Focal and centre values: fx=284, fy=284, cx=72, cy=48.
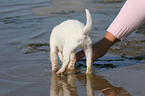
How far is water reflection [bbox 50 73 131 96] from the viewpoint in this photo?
3.67 metres

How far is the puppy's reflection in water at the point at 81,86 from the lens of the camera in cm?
368

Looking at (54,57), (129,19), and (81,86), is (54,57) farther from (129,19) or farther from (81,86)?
(129,19)

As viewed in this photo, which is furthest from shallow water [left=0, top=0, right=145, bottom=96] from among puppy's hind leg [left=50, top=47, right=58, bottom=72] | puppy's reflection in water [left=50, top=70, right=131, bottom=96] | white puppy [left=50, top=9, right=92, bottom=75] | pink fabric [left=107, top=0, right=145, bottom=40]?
pink fabric [left=107, top=0, right=145, bottom=40]

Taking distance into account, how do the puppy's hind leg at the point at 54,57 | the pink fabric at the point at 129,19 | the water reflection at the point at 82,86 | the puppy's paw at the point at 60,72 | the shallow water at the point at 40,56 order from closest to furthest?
the water reflection at the point at 82,86, the shallow water at the point at 40,56, the puppy's paw at the point at 60,72, the puppy's hind leg at the point at 54,57, the pink fabric at the point at 129,19

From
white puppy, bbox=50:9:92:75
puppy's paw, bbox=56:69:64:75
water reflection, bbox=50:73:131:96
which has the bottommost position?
water reflection, bbox=50:73:131:96

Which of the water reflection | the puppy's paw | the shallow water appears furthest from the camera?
the puppy's paw

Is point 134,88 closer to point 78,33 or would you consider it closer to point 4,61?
point 78,33

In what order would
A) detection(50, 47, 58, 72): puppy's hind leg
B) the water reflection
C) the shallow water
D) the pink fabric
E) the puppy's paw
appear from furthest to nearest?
the pink fabric → detection(50, 47, 58, 72): puppy's hind leg → the puppy's paw → the shallow water → the water reflection

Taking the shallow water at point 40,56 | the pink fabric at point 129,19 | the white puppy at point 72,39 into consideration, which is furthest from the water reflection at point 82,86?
the pink fabric at point 129,19

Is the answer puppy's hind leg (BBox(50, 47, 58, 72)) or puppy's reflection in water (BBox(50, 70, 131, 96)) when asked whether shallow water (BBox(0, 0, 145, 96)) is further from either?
puppy's hind leg (BBox(50, 47, 58, 72))

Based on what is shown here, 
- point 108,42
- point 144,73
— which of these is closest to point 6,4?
point 108,42

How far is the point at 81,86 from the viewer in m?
3.95

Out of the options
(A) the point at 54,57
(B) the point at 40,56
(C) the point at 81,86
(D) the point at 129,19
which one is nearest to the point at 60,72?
(A) the point at 54,57

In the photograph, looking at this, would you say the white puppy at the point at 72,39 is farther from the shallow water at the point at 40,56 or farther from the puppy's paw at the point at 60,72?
the shallow water at the point at 40,56
